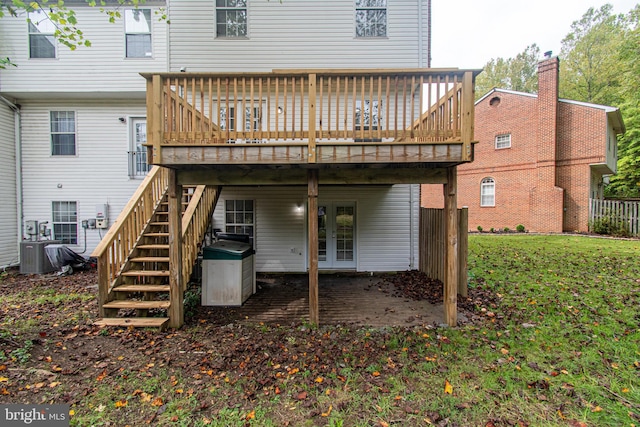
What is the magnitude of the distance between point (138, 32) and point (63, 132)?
12.3ft

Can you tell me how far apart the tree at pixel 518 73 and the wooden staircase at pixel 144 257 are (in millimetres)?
33525

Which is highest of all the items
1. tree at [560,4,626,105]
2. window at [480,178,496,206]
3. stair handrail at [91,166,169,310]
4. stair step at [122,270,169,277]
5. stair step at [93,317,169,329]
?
tree at [560,4,626,105]

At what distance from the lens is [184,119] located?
14.5 feet

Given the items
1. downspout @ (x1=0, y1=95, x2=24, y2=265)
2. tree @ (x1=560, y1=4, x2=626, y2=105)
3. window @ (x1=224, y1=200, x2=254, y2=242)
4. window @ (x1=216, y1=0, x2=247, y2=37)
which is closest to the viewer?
window @ (x1=216, y1=0, x2=247, y2=37)

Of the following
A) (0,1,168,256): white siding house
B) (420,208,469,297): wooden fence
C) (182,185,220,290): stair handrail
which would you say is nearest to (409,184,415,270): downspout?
(420,208,469,297): wooden fence

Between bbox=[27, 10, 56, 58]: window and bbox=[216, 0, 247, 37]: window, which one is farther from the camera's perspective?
bbox=[27, 10, 56, 58]: window

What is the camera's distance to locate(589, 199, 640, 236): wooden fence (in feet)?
40.2

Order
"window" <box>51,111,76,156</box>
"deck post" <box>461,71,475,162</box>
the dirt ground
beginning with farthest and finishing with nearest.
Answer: "window" <box>51,111,76,156</box> → "deck post" <box>461,71,475,162</box> → the dirt ground

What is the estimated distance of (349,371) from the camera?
3.29 m

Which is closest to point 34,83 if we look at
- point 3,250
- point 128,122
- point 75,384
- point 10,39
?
point 10,39

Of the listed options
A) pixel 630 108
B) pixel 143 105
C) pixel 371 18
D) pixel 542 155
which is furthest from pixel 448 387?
pixel 630 108

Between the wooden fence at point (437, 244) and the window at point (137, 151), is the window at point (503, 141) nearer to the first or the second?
the wooden fence at point (437, 244)

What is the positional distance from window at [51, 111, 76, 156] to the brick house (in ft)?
61.0

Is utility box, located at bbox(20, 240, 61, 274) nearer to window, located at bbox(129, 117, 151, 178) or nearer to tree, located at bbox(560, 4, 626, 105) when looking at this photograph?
window, located at bbox(129, 117, 151, 178)
